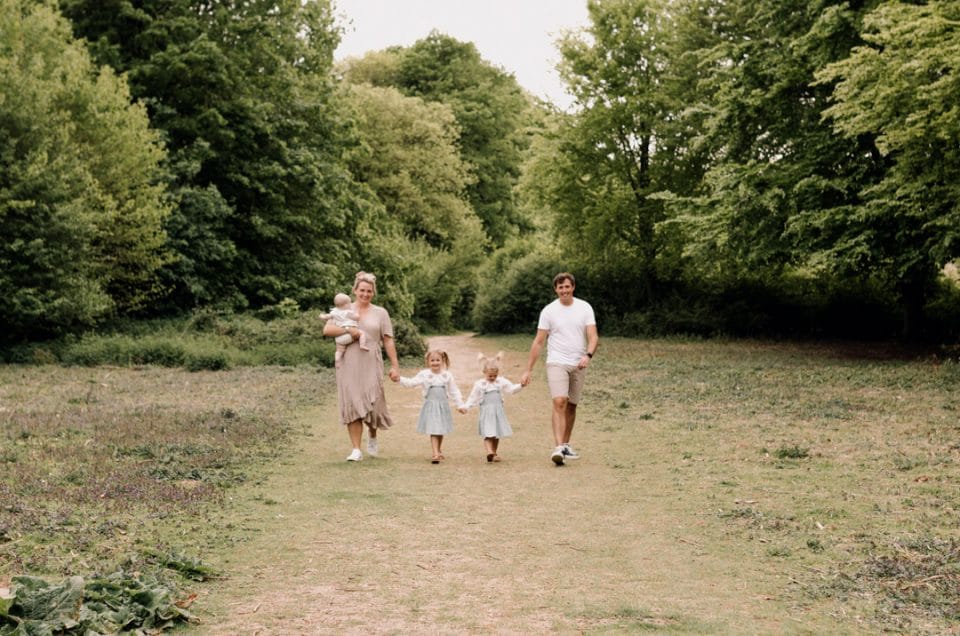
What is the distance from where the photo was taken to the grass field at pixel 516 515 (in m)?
6.17

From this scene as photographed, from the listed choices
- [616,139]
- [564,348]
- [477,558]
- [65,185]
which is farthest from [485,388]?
[616,139]

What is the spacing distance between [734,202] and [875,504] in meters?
20.1

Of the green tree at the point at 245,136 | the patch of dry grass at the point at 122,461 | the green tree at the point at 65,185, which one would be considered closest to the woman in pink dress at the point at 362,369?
the patch of dry grass at the point at 122,461

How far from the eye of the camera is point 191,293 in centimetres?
3453

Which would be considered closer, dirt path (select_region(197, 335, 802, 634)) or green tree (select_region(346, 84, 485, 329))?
dirt path (select_region(197, 335, 802, 634))

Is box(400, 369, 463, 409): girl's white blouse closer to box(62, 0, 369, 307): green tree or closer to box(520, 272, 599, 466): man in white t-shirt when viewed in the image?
box(520, 272, 599, 466): man in white t-shirt

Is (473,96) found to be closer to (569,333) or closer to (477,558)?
(569,333)

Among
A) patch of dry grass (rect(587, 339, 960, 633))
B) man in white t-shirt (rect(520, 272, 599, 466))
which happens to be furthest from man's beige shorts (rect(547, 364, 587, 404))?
patch of dry grass (rect(587, 339, 960, 633))

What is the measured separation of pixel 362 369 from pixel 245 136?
2600cm

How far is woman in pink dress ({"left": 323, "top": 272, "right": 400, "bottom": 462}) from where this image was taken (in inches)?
470

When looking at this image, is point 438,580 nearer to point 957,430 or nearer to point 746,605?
point 746,605

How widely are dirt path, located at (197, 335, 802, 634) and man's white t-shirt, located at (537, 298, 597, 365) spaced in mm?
1305

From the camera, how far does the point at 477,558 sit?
7422 millimetres

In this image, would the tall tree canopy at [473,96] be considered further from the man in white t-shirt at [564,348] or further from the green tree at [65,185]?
the man in white t-shirt at [564,348]
